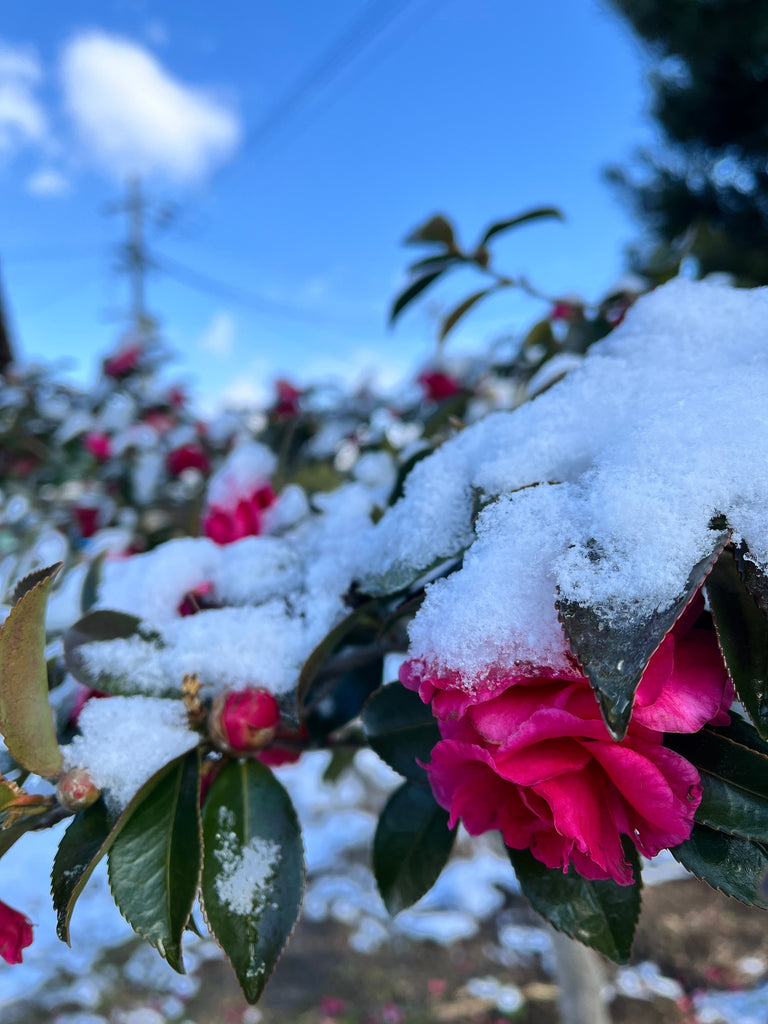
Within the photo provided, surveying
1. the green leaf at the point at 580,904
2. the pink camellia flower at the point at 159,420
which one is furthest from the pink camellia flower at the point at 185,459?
the green leaf at the point at 580,904

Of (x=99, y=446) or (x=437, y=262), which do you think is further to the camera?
(x=99, y=446)

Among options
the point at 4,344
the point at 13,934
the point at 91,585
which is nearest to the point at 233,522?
the point at 91,585

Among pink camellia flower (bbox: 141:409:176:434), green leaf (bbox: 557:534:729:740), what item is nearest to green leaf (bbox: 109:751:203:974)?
green leaf (bbox: 557:534:729:740)

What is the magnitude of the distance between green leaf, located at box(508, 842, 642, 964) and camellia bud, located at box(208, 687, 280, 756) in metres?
0.17

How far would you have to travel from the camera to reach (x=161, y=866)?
0.41 metres

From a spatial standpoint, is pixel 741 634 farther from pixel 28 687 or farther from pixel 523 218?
pixel 523 218

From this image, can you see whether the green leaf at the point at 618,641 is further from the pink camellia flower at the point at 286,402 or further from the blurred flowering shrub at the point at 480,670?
the pink camellia flower at the point at 286,402

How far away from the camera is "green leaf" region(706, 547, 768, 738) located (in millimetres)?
315

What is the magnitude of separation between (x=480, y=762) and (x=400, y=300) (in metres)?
0.60

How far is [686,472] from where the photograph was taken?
33cm

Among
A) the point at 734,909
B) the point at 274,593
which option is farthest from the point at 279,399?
the point at 734,909

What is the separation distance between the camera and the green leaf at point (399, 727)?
0.45 m

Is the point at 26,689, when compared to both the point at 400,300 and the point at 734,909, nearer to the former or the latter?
the point at 400,300

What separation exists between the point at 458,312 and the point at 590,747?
0.64 metres
